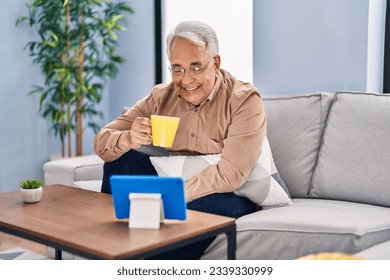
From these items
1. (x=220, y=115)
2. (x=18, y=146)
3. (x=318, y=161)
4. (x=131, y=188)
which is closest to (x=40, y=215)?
(x=131, y=188)

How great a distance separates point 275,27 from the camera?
319 centimetres

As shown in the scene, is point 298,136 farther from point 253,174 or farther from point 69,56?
point 69,56

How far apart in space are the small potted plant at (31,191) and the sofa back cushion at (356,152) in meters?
1.18

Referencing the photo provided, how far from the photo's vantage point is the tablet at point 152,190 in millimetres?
1488

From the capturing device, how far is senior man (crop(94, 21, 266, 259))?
2.04 metres

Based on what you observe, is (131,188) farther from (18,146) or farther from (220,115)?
(18,146)

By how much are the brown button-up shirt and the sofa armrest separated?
16.6 inches

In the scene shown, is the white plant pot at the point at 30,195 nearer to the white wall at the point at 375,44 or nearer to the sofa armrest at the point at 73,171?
the sofa armrest at the point at 73,171

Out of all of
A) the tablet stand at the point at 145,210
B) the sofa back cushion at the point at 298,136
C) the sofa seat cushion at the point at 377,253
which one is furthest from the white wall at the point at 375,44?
the tablet stand at the point at 145,210

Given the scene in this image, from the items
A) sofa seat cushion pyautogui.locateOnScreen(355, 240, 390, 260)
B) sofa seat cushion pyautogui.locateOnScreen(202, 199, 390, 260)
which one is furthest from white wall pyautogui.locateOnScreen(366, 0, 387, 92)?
sofa seat cushion pyautogui.locateOnScreen(355, 240, 390, 260)

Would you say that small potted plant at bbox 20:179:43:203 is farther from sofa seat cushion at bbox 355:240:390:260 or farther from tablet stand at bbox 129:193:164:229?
sofa seat cushion at bbox 355:240:390:260

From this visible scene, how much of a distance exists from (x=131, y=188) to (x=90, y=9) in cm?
255

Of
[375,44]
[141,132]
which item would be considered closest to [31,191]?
[141,132]

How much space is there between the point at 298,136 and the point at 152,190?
1179 mm
